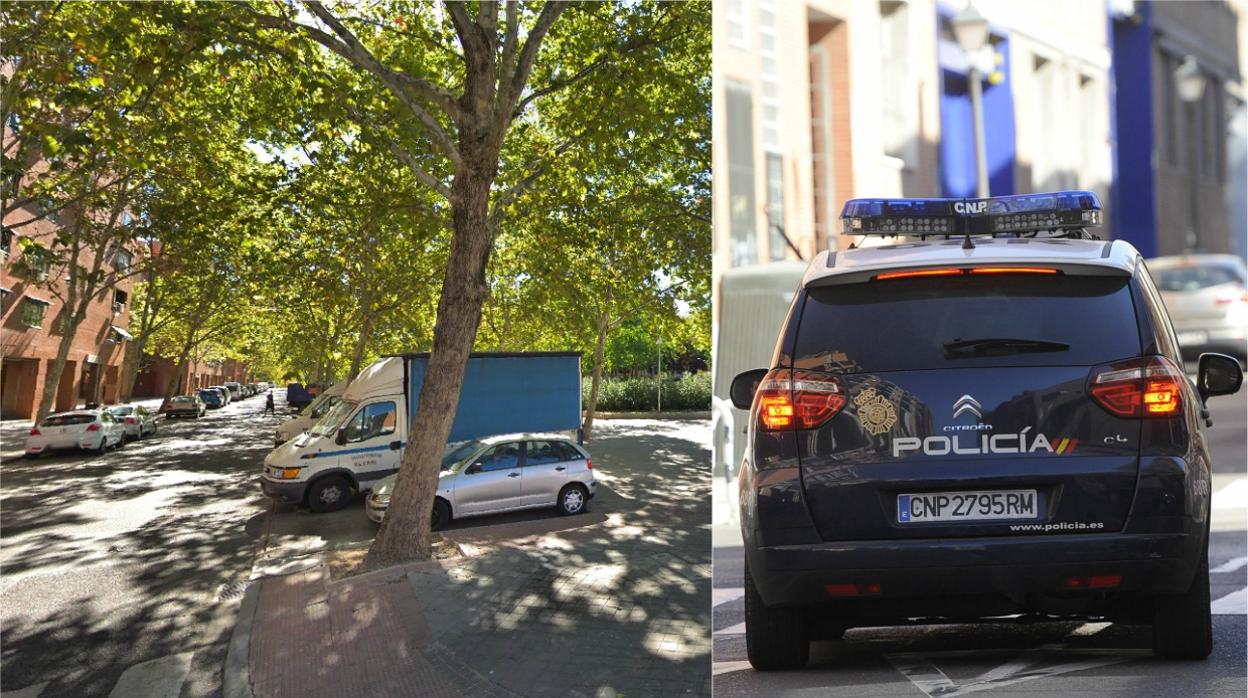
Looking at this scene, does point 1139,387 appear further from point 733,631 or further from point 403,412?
point 403,412

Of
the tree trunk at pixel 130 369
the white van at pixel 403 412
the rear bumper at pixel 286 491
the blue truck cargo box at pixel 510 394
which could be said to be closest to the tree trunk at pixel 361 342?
the white van at pixel 403 412

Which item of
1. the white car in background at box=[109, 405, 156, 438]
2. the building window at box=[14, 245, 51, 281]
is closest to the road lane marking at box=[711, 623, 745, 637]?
the building window at box=[14, 245, 51, 281]

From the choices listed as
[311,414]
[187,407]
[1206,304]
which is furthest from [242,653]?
[1206,304]

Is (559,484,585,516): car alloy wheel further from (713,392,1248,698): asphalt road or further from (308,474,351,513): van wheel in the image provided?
(713,392,1248,698): asphalt road

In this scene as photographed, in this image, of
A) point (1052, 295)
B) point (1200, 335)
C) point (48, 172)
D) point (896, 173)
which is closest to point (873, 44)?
point (896, 173)

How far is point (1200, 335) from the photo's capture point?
144cm

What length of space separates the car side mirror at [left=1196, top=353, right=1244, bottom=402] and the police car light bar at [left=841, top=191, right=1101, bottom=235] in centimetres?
29

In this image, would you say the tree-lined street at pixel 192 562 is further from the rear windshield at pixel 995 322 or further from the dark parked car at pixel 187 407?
the rear windshield at pixel 995 322

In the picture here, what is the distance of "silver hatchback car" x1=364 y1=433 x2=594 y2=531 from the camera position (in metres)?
8.88

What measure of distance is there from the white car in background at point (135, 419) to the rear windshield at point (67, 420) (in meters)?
0.20

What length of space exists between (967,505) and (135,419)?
734cm

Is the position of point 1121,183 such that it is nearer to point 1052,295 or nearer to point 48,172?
point 1052,295

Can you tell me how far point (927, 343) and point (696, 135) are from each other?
193 inches

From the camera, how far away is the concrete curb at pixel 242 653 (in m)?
4.74
